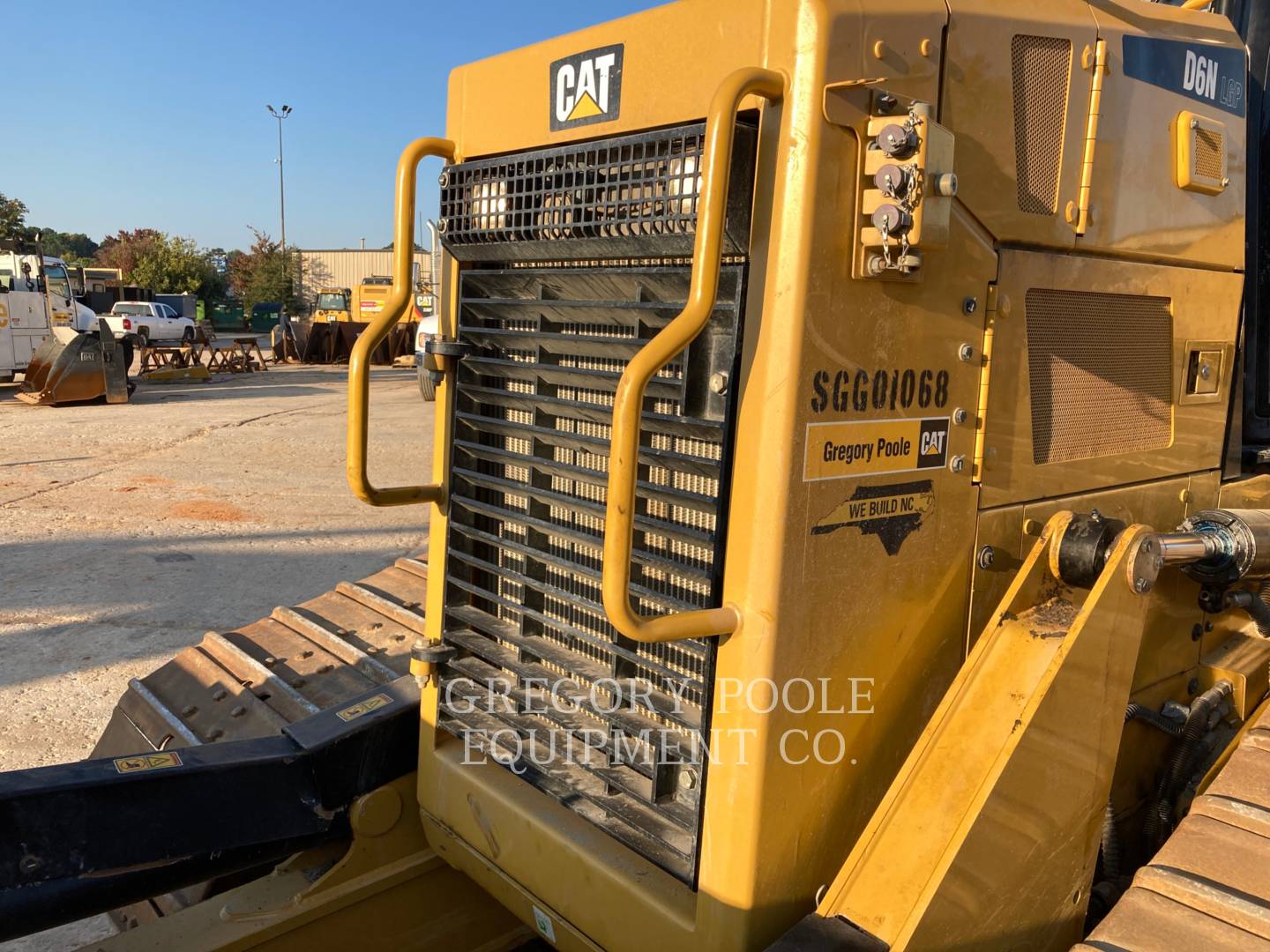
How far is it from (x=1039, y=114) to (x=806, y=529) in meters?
0.94

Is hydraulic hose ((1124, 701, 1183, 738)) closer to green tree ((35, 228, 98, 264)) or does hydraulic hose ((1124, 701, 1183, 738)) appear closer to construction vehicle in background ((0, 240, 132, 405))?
construction vehicle in background ((0, 240, 132, 405))

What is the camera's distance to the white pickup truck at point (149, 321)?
3441cm

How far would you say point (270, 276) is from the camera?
2031 inches

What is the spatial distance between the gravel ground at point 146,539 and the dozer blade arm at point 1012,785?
9.14 feet

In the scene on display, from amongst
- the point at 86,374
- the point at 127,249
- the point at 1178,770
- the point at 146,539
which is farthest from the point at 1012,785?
the point at 127,249

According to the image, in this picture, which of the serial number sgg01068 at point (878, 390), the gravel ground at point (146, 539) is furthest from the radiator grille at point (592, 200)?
the gravel ground at point (146, 539)

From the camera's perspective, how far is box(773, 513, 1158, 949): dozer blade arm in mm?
1878

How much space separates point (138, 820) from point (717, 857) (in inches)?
50.0

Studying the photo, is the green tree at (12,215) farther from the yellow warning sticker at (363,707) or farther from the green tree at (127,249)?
the yellow warning sticker at (363,707)

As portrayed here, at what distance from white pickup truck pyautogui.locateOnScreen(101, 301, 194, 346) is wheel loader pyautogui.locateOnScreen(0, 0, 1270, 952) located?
34388mm

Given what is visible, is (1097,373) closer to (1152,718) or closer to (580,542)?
(1152,718)

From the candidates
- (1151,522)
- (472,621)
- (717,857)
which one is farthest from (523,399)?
(1151,522)

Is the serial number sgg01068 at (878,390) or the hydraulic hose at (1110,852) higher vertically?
the serial number sgg01068 at (878,390)

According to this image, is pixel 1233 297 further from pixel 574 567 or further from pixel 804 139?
pixel 574 567
